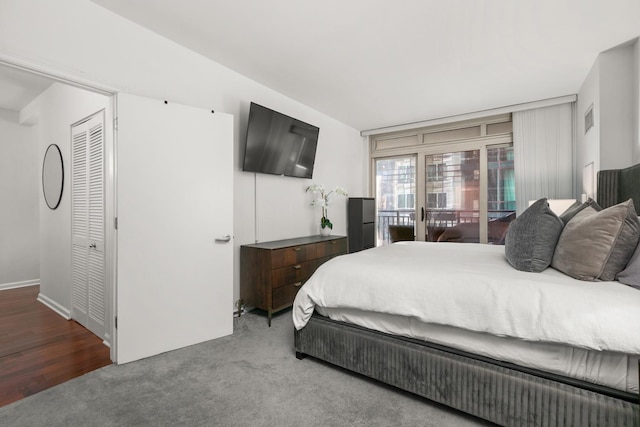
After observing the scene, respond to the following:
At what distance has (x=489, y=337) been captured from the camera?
1577 millimetres

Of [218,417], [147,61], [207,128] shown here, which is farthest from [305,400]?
[147,61]

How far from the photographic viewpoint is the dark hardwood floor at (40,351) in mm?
2027

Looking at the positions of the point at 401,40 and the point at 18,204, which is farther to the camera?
the point at 18,204

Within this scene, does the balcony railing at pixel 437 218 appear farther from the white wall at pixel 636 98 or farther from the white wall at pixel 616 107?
the white wall at pixel 636 98

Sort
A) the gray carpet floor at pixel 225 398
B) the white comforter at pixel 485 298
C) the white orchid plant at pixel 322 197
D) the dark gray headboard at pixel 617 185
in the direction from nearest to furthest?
the white comforter at pixel 485 298 → the gray carpet floor at pixel 225 398 → the dark gray headboard at pixel 617 185 → the white orchid plant at pixel 322 197

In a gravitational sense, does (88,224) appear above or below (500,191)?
below

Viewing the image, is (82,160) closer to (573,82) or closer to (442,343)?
(442,343)

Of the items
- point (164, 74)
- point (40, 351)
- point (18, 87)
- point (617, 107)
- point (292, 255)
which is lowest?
point (40, 351)

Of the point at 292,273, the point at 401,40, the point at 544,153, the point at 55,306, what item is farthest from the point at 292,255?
the point at 544,153

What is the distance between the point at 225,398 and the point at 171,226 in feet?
4.45

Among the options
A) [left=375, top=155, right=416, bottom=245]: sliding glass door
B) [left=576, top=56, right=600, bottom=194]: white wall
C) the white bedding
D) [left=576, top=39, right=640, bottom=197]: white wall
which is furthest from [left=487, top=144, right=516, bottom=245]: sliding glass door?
the white bedding

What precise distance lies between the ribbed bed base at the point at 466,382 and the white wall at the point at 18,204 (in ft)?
16.6

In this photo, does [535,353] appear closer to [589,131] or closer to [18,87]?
[589,131]

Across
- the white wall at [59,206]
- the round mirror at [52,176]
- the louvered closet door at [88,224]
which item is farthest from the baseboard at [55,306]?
the round mirror at [52,176]
